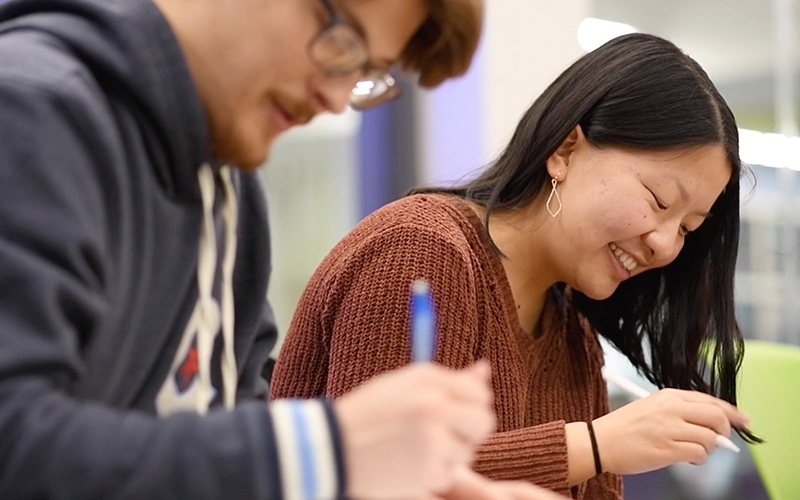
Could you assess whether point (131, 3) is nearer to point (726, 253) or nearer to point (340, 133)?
point (726, 253)

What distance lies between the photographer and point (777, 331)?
13.4 ft

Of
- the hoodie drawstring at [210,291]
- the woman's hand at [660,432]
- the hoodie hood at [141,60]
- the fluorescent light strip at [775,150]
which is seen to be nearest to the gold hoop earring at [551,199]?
the woman's hand at [660,432]

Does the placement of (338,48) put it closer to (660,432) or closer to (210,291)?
(210,291)

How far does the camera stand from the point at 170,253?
0.65m

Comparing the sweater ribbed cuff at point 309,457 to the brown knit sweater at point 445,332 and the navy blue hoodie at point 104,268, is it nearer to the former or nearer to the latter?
the navy blue hoodie at point 104,268

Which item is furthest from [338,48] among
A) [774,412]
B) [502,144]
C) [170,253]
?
[502,144]

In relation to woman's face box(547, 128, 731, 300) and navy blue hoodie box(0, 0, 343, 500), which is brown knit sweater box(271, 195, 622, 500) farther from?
navy blue hoodie box(0, 0, 343, 500)

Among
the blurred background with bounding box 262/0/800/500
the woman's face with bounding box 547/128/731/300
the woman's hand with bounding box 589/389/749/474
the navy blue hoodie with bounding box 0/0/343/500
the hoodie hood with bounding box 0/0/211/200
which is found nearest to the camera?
the navy blue hoodie with bounding box 0/0/343/500

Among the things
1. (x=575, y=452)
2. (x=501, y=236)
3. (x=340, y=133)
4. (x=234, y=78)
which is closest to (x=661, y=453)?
(x=575, y=452)

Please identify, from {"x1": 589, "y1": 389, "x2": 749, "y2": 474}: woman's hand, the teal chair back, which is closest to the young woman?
{"x1": 589, "y1": 389, "x2": 749, "y2": 474}: woman's hand

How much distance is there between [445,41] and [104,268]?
30cm

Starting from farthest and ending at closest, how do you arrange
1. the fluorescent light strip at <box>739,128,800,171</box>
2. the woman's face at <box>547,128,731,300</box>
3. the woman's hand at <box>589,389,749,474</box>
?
the fluorescent light strip at <box>739,128,800,171</box> → the woman's face at <box>547,128,731,300</box> → the woman's hand at <box>589,389,749,474</box>

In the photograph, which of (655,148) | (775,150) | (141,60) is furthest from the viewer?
(775,150)

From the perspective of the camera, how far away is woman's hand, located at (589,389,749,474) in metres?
1.02
